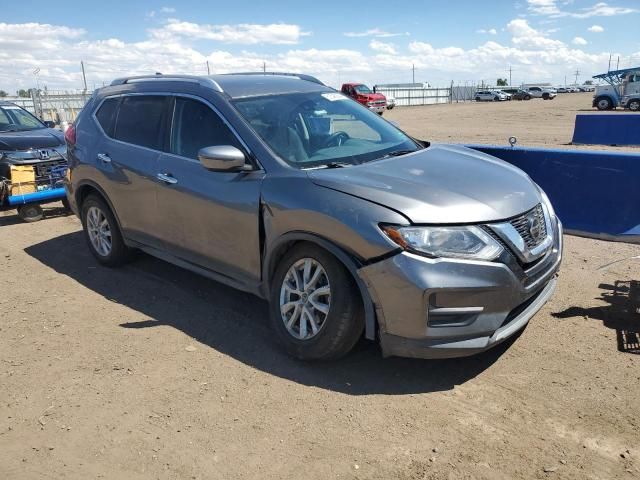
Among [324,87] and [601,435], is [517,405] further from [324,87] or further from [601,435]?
[324,87]

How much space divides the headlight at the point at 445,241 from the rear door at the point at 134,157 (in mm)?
2521

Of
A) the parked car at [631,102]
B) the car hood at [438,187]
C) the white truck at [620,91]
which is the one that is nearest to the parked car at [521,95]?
the white truck at [620,91]

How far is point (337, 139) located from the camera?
438 cm

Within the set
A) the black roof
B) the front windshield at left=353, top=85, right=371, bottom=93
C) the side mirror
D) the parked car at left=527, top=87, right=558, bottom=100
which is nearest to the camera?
the side mirror

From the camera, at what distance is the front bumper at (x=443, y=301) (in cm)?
313

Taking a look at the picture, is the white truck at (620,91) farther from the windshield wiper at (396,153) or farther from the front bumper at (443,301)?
the front bumper at (443,301)

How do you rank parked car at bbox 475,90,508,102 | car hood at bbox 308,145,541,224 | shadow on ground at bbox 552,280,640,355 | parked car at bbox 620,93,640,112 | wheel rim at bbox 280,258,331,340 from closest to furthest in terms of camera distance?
car hood at bbox 308,145,541,224, wheel rim at bbox 280,258,331,340, shadow on ground at bbox 552,280,640,355, parked car at bbox 620,93,640,112, parked car at bbox 475,90,508,102

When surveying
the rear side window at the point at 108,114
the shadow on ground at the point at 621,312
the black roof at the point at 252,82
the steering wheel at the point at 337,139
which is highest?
the black roof at the point at 252,82

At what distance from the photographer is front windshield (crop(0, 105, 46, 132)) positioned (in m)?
9.35

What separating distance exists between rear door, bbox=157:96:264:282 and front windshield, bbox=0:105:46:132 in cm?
608

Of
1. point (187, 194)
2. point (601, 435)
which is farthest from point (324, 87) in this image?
point (601, 435)

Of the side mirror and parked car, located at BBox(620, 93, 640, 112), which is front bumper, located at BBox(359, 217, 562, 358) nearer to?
the side mirror

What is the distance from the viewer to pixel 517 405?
3244 mm

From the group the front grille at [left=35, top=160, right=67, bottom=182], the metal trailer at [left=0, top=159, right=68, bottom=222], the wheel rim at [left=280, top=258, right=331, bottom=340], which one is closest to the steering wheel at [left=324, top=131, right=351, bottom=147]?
the wheel rim at [left=280, top=258, right=331, bottom=340]
